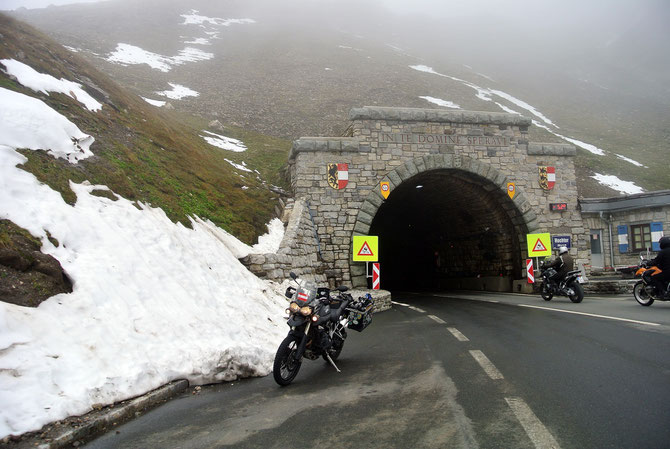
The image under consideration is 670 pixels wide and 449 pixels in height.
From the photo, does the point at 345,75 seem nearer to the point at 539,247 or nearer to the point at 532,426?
the point at 539,247

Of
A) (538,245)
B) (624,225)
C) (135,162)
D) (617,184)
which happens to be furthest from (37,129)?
(617,184)

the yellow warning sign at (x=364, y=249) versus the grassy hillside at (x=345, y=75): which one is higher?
the grassy hillside at (x=345, y=75)

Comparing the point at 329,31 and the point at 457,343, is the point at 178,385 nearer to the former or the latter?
the point at 457,343

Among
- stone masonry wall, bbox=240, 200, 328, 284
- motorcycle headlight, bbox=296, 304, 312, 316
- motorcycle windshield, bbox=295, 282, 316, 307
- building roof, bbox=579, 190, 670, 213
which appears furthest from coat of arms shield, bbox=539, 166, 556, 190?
motorcycle headlight, bbox=296, 304, 312, 316

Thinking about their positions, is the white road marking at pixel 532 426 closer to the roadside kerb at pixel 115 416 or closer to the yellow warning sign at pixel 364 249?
the roadside kerb at pixel 115 416

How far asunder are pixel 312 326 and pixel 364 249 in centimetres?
1055

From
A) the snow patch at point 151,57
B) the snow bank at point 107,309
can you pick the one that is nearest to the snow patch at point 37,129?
the snow bank at point 107,309

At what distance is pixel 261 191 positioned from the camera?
658 inches

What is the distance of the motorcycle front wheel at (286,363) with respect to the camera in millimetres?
5316

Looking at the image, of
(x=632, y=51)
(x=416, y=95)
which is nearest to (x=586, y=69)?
(x=632, y=51)

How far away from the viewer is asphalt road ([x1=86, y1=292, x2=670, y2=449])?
11.1 ft

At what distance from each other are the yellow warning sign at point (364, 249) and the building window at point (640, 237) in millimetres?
13202

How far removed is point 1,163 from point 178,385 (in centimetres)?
420

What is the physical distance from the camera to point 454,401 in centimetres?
421
